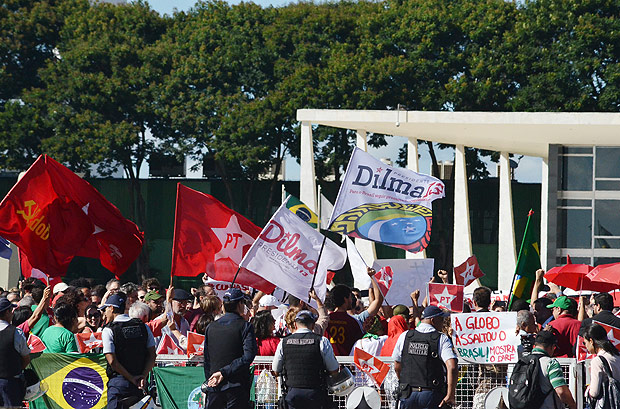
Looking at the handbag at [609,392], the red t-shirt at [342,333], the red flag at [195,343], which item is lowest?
the handbag at [609,392]

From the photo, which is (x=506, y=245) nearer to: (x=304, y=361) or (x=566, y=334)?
(x=566, y=334)

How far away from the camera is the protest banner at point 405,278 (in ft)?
51.7

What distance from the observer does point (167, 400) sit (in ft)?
36.0

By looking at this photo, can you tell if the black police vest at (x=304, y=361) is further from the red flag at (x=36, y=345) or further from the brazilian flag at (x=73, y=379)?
the red flag at (x=36, y=345)

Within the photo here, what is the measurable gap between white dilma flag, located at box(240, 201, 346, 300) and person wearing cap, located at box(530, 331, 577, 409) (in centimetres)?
351

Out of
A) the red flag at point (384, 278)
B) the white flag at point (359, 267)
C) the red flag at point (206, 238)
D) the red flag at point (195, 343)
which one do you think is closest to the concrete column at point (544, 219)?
Result: the red flag at point (384, 278)

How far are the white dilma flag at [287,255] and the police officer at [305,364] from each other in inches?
106

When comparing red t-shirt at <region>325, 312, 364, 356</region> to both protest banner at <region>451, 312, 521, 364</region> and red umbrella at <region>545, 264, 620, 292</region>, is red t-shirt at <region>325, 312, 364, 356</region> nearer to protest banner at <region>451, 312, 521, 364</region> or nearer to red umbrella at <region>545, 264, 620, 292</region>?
protest banner at <region>451, 312, 521, 364</region>

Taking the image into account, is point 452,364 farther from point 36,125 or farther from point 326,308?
point 36,125

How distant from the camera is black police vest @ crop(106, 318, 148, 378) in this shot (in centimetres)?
980

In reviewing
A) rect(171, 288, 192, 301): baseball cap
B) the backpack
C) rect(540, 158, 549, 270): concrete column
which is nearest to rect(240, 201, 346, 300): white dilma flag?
rect(171, 288, 192, 301): baseball cap

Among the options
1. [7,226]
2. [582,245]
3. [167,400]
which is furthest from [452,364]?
[582,245]

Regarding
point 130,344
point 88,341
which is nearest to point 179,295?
point 88,341

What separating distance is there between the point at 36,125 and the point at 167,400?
3944 cm
